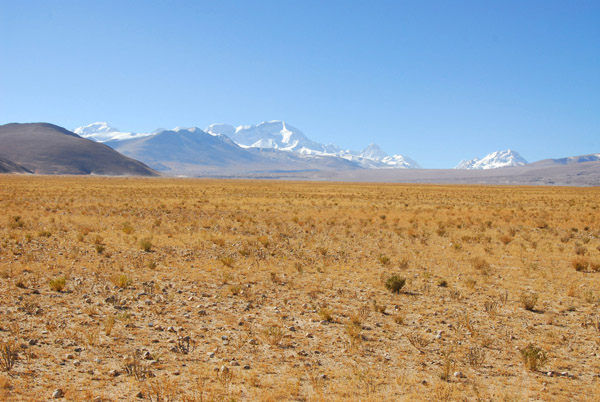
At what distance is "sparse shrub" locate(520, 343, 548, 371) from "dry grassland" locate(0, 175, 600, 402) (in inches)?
1.0

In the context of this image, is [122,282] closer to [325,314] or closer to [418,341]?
[325,314]

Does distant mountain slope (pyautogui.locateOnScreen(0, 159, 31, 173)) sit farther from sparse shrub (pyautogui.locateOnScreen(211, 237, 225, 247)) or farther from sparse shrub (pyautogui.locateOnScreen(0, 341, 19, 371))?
sparse shrub (pyautogui.locateOnScreen(0, 341, 19, 371))

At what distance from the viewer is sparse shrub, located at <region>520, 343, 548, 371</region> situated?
704 centimetres

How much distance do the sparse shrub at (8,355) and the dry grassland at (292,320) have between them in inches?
2.3

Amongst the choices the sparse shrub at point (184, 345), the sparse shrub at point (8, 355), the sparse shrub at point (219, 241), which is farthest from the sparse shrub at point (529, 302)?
the sparse shrub at point (219, 241)

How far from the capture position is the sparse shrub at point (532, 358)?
7.04 meters

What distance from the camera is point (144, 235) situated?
19.9 m

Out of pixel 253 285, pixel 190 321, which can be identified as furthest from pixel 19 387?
pixel 253 285

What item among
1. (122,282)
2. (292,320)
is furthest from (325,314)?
(122,282)

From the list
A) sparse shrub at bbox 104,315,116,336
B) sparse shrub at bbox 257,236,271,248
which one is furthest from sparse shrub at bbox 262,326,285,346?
sparse shrub at bbox 257,236,271,248

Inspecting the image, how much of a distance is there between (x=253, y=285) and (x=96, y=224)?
582 inches

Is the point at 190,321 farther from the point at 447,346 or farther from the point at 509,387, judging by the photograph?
the point at 509,387

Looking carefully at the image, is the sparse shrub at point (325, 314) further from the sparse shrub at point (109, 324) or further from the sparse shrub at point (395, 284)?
the sparse shrub at point (109, 324)

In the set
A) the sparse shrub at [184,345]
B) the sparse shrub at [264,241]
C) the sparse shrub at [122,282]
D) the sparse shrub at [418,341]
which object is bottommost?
the sparse shrub at [418,341]
